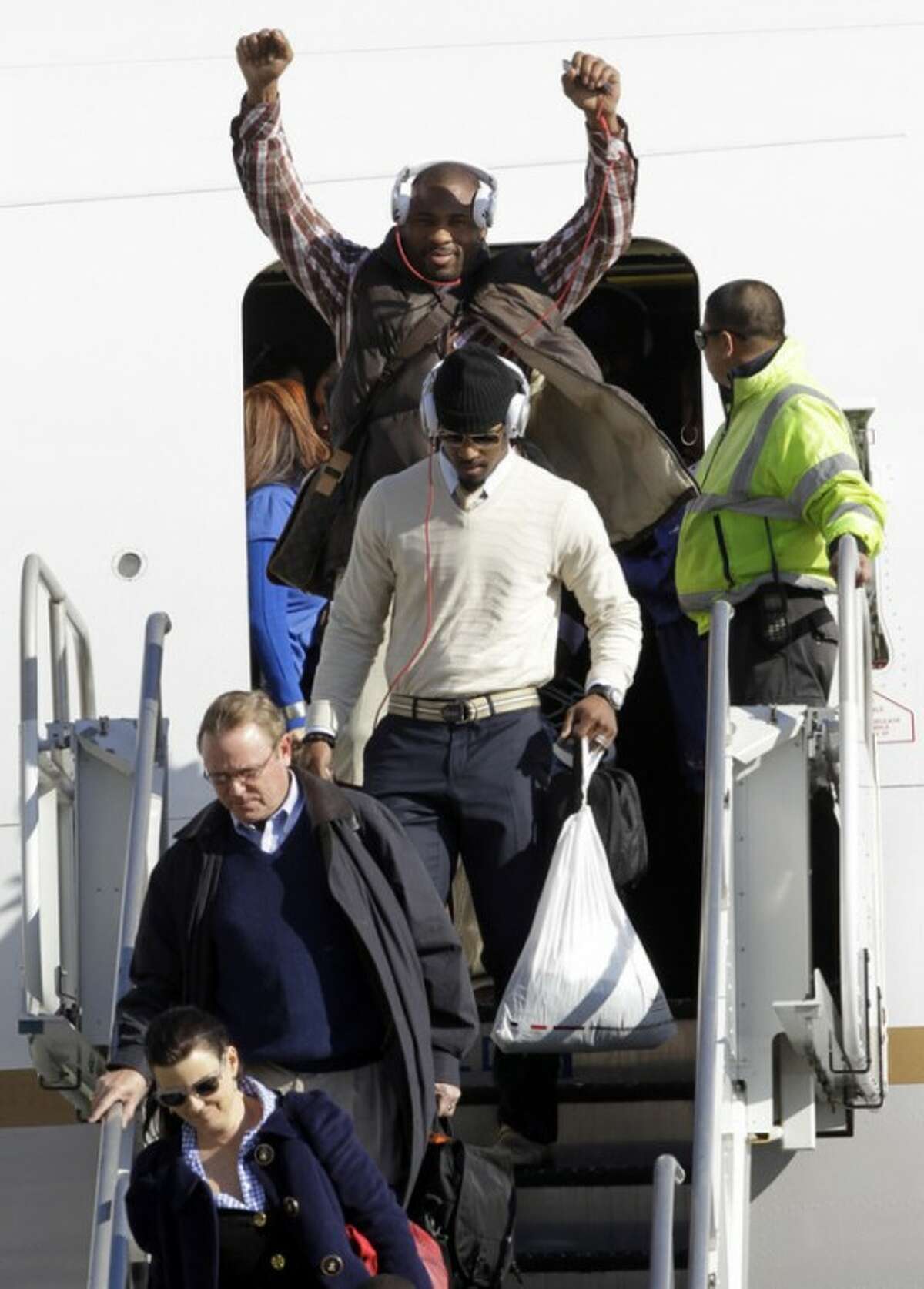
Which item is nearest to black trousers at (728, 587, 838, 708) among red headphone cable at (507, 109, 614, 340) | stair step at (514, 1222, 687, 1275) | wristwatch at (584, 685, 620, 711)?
wristwatch at (584, 685, 620, 711)

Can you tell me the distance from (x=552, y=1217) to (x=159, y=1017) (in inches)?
82.8

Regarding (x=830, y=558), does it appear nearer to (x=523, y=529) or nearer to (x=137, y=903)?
(x=523, y=529)

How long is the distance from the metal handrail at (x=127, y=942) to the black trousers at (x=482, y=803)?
0.50m

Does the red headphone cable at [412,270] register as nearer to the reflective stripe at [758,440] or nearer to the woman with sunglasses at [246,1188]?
the reflective stripe at [758,440]

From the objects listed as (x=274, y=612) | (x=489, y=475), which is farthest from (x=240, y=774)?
(x=274, y=612)

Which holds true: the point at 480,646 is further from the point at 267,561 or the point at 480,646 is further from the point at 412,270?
the point at 267,561

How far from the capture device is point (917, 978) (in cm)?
780

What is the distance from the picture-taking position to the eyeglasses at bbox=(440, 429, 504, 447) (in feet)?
21.9

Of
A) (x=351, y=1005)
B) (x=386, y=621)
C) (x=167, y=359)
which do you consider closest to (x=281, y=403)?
(x=167, y=359)

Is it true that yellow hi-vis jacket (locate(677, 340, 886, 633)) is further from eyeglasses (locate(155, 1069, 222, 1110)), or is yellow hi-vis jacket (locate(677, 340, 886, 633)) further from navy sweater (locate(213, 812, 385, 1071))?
eyeglasses (locate(155, 1069, 222, 1110))

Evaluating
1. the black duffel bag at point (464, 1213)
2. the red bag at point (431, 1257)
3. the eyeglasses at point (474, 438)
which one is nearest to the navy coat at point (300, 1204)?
the red bag at point (431, 1257)

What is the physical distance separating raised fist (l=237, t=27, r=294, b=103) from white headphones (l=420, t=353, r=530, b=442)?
1031mm

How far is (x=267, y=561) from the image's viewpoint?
27.0 feet

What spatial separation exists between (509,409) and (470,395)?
0.12 m
